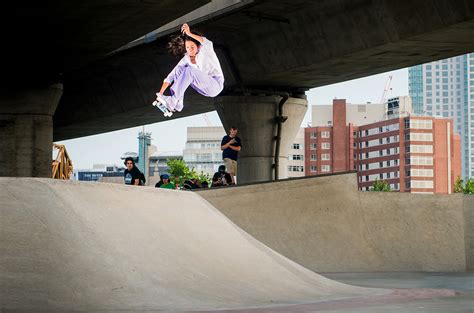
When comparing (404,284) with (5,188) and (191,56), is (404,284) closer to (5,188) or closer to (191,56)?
(5,188)

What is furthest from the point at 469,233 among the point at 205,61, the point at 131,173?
the point at 205,61

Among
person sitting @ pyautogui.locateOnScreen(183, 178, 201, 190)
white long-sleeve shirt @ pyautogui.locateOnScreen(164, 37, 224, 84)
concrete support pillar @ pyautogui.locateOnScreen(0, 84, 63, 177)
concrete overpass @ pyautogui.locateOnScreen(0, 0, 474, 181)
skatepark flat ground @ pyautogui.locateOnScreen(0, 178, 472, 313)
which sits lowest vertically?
skatepark flat ground @ pyautogui.locateOnScreen(0, 178, 472, 313)

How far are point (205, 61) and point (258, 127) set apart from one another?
56.7ft

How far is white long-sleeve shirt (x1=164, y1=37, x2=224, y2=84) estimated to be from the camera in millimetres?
28688

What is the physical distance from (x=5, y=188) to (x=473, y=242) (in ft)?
50.6

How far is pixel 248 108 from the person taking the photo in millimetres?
46938

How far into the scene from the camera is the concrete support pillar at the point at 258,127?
46.9 meters

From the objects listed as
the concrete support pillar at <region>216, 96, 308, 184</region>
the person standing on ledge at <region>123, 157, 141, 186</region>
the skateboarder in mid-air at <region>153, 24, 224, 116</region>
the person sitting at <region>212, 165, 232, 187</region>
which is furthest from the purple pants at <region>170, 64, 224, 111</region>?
the concrete support pillar at <region>216, 96, 308, 184</region>

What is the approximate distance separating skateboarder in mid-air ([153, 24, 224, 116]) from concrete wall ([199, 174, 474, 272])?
5.66 metres

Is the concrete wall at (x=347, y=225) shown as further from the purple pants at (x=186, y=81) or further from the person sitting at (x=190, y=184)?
the purple pants at (x=186, y=81)

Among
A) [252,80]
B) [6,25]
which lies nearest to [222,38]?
[252,80]

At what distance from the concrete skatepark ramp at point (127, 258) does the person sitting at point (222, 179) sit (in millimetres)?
8997

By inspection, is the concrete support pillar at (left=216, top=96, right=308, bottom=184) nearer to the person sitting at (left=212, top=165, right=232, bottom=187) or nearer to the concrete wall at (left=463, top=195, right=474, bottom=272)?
the person sitting at (left=212, top=165, right=232, bottom=187)

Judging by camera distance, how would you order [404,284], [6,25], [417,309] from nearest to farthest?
[417,309] < [404,284] < [6,25]
